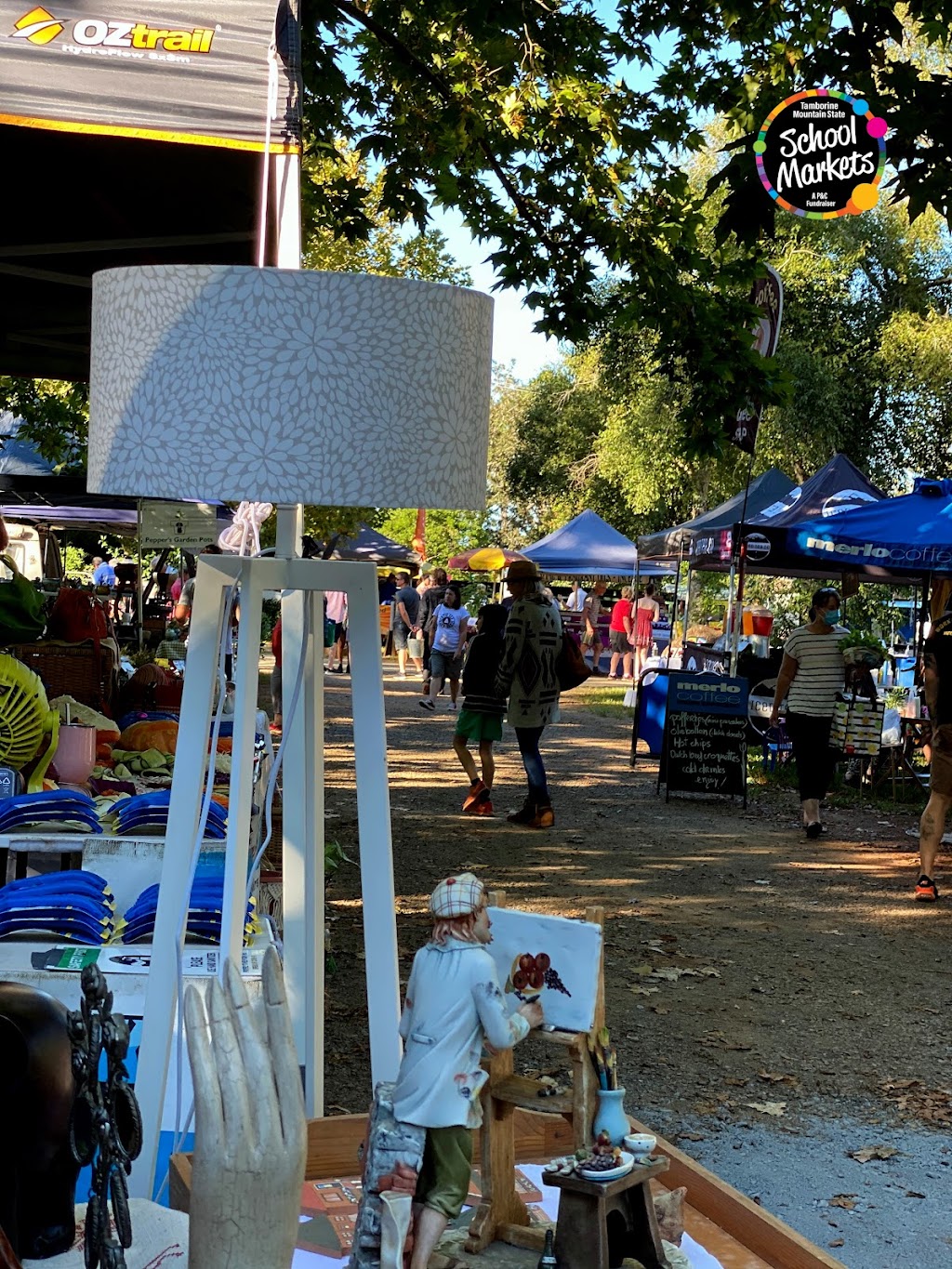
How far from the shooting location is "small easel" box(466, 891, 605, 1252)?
240cm

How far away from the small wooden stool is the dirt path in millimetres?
2023

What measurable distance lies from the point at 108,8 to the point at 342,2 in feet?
14.4

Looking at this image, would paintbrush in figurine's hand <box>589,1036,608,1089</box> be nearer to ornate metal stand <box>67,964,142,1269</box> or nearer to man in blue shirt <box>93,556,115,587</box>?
ornate metal stand <box>67,964,142,1269</box>

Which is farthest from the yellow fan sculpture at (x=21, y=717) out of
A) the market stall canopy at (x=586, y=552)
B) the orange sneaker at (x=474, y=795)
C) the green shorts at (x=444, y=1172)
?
the market stall canopy at (x=586, y=552)

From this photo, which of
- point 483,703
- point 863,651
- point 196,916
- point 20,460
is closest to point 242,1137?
point 196,916

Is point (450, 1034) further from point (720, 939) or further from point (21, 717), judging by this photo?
point (720, 939)

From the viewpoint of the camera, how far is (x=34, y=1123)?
1.92 m

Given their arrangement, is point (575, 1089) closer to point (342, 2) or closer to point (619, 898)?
point (619, 898)

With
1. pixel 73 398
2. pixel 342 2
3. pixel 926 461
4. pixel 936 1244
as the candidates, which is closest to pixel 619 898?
pixel 936 1244

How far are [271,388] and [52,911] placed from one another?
6.19 feet

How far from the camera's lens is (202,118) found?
4219 mm

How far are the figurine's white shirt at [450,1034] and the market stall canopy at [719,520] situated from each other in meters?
13.8

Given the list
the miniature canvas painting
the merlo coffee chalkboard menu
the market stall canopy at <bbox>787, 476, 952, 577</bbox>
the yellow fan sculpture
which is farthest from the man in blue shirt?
Answer: the miniature canvas painting

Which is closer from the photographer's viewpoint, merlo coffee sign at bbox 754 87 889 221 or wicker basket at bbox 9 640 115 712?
wicker basket at bbox 9 640 115 712
